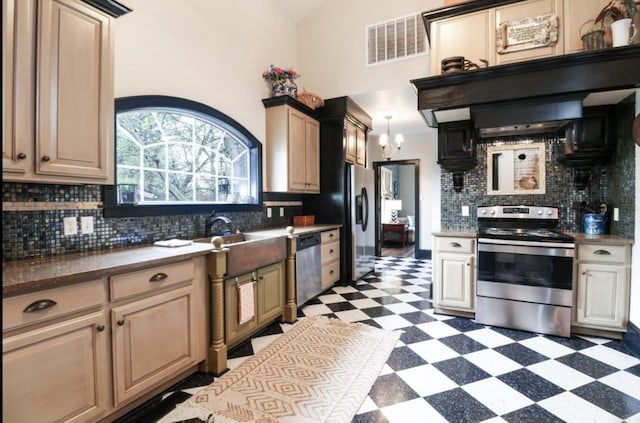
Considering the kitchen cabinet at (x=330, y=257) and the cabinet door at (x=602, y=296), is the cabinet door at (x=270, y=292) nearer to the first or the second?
the kitchen cabinet at (x=330, y=257)

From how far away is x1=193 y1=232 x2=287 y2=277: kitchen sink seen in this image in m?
2.48

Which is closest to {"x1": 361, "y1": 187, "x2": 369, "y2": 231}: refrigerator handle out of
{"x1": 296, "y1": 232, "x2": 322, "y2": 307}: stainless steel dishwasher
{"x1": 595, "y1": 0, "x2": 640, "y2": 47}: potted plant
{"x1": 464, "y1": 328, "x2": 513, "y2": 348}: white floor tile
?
{"x1": 296, "y1": 232, "x2": 322, "y2": 307}: stainless steel dishwasher

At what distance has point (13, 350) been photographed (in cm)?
137

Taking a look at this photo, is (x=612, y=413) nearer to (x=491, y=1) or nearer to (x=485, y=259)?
(x=485, y=259)

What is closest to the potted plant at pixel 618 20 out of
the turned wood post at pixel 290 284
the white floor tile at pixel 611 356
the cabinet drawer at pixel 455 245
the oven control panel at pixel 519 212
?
the oven control panel at pixel 519 212

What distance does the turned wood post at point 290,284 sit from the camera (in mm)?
3232

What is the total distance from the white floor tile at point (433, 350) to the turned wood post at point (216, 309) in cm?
147

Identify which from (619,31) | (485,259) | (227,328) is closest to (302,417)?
(227,328)

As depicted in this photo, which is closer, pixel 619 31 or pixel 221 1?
pixel 619 31

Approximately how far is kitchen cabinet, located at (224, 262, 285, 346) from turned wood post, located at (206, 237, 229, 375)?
136 mm

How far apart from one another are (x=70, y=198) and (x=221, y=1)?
245cm

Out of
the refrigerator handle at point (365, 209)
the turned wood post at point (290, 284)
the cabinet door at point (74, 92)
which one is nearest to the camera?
the cabinet door at point (74, 92)

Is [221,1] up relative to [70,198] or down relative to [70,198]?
up

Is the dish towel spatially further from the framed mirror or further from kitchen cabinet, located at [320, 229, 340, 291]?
the framed mirror
